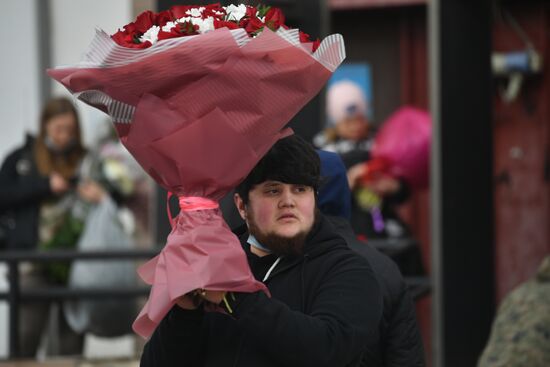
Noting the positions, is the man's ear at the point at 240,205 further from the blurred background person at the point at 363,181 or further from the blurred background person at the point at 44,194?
the blurred background person at the point at 363,181

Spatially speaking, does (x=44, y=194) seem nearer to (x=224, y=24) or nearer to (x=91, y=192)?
(x=91, y=192)

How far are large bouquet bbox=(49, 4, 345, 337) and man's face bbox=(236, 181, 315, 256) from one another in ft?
0.51

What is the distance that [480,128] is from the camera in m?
7.44

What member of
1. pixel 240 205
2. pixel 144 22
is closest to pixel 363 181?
pixel 240 205

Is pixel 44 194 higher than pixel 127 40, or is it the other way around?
pixel 127 40

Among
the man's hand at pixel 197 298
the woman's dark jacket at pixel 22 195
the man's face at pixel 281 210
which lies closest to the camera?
the man's hand at pixel 197 298

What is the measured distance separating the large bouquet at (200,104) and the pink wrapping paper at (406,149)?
5068 millimetres

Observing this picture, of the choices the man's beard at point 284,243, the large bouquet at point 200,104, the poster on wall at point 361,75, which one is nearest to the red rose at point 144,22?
the large bouquet at point 200,104

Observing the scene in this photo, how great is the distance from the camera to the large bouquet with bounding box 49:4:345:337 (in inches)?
121

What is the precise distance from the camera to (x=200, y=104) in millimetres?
3135

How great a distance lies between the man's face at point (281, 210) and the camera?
10.8 feet

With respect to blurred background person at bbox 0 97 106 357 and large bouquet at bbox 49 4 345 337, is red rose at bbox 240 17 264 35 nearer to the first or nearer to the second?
large bouquet at bbox 49 4 345 337

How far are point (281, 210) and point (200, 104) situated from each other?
376 mm

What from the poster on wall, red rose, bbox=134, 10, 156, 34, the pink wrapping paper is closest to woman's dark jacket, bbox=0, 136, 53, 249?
the pink wrapping paper
